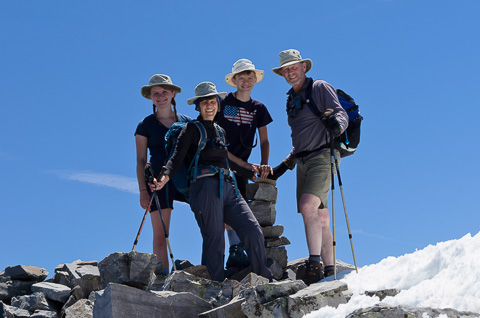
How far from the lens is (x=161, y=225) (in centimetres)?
1220

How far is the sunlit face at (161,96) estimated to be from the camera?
12319 millimetres

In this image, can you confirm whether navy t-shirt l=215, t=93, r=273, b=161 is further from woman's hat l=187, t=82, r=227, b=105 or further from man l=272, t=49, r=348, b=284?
woman's hat l=187, t=82, r=227, b=105

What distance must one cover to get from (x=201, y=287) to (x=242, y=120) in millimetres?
3602

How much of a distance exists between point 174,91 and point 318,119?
10.5 ft

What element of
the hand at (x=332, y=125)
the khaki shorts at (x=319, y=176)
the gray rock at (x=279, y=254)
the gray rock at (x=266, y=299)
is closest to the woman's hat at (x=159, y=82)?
the khaki shorts at (x=319, y=176)

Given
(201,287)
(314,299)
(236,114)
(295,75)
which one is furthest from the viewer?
(236,114)

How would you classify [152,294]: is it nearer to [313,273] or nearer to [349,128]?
[313,273]

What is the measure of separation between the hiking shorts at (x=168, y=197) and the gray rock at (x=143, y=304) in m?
3.07

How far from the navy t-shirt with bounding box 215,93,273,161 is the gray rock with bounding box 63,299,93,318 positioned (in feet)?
12.8

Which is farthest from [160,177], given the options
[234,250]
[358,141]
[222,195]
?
[358,141]

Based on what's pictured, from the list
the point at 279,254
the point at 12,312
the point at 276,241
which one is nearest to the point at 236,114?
the point at 276,241

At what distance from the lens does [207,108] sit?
35.2ft

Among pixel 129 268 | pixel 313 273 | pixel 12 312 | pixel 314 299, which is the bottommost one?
pixel 314 299

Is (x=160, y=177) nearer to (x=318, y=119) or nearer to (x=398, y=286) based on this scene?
(x=318, y=119)
